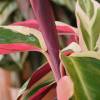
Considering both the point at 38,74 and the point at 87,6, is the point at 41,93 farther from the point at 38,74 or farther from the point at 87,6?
the point at 87,6

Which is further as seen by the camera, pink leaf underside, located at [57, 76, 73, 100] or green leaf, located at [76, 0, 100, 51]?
green leaf, located at [76, 0, 100, 51]

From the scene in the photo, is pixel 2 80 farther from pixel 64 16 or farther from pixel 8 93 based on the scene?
pixel 64 16

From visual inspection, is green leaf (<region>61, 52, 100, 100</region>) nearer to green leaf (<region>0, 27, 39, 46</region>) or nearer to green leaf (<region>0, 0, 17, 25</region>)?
green leaf (<region>0, 27, 39, 46</region>)

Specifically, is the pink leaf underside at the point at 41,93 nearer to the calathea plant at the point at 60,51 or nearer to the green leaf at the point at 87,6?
the calathea plant at the point at 60,51

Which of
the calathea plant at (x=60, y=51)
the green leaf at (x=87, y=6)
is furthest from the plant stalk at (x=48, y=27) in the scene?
the green leaf at (x=87, y=6)

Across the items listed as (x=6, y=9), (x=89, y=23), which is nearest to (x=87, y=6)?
(x=89, y=23)

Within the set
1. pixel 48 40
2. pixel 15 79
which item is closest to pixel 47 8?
pixel 48 40

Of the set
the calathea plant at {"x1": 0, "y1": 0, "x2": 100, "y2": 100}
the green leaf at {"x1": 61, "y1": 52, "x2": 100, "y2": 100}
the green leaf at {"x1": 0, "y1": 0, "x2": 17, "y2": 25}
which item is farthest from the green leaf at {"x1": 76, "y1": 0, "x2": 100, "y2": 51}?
the green leaf at {"x1": 0, "y1": 0, "x2": 17, "y2": 25}

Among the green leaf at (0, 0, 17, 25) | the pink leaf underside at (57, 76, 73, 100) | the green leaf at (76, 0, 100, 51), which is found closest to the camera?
the pink leaf underside at (57, 76, 73, 100)
